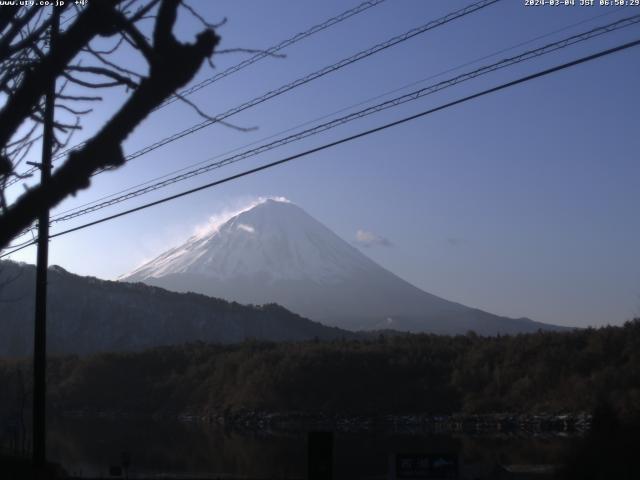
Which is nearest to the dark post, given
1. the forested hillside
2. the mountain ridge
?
the forested hillside

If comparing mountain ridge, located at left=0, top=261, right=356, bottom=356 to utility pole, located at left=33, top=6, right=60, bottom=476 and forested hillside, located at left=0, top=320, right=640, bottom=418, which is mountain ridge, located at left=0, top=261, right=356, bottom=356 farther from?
utility pole, located at left=33, top=6, right=60, bottom=476

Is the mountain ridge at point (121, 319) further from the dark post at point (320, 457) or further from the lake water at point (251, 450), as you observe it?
the dark post at point (320, 457)

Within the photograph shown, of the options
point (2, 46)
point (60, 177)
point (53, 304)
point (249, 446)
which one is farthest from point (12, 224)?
point (53, 304)

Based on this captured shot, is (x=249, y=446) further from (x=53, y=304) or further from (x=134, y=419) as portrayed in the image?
(x=53, y=304)

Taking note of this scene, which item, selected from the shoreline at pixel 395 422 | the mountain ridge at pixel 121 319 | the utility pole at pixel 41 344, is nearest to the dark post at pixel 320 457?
the utility pole at pixel 41 344

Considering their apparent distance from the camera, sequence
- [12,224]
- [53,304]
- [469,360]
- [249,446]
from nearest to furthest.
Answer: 1. [12,224]
2. [249,446]
3. [469,360]
4. [53,304]

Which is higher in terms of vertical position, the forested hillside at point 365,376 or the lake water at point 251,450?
the forested hillside at point 365,376
